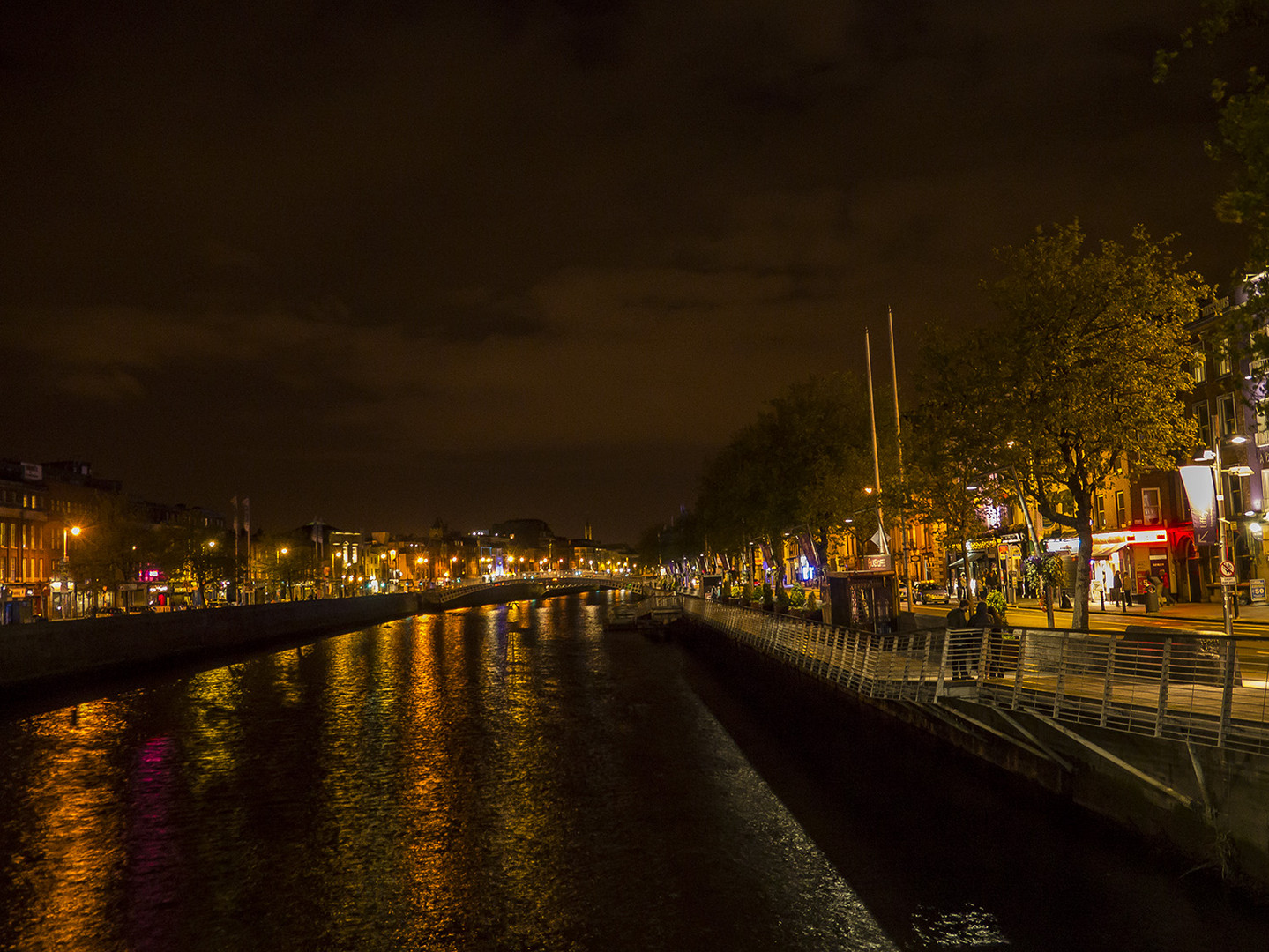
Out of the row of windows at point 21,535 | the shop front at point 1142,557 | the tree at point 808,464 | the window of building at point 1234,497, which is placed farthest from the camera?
the row of windows at point 21,535

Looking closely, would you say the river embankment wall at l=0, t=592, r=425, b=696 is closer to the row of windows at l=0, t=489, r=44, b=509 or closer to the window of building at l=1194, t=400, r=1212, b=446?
the row of windows at l=0, t=489, r=44, b=509

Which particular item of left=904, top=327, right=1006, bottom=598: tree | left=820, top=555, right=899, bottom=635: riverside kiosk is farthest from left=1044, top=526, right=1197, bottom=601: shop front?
left=904, top=327, right=1006, bottom=598: tree

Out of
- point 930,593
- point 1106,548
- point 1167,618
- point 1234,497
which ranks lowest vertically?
point 930,593

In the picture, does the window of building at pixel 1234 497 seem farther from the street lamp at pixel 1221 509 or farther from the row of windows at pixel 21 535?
the row of windows at pixel 21 535

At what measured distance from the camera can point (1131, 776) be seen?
15.7 metres

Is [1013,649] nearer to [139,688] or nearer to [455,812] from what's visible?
[455,812]

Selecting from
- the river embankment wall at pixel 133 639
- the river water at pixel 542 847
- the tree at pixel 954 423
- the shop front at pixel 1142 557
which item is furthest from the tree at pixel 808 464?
the river embankment wall at pixel 133 639

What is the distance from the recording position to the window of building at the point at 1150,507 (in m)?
56.1

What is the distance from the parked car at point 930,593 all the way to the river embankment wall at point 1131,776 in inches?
1549

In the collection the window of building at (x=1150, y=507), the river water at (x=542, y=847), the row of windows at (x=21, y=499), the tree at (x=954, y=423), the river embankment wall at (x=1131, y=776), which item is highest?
the row of windows at (x=21, y=499)

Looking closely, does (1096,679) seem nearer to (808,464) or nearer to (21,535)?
(808,464)

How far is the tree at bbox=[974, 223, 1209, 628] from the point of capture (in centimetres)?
2848

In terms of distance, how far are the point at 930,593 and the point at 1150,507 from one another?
24840 millimetres

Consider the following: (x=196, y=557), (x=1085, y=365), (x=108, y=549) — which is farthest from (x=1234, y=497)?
(x=196, y=557)
